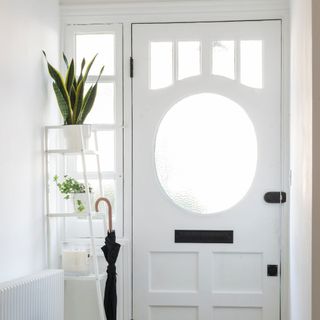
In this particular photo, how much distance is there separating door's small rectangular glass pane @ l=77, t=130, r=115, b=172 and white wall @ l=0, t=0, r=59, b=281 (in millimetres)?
377

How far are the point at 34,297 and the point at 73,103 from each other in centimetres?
111

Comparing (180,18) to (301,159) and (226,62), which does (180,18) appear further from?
(301,159)

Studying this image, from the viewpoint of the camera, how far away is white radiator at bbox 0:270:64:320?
96.2 inches

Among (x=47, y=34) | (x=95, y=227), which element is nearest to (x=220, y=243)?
(x=95, y=227)

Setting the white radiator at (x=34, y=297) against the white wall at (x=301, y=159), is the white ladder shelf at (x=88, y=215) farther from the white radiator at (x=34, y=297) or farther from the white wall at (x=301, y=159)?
the white wall at (x=301, y=159)

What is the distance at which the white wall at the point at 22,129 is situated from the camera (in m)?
2.74

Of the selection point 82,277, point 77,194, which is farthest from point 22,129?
point 82,277

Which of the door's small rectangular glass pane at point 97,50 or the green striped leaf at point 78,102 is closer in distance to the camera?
the green striped leaf at point 78,102

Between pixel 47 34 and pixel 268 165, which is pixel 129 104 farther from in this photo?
pixel 268 165

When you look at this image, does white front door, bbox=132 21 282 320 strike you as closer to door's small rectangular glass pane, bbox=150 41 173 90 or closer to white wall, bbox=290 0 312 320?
door's small rectangular glass pane, bbox=150 41 173 90

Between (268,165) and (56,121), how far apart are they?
1.29 meters

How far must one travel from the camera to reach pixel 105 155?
142 inches

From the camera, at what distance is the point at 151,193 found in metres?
3.57

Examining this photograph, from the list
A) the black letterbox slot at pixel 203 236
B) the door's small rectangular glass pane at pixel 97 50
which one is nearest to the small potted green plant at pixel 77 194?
the black letterbox slot at pixel 203 236
